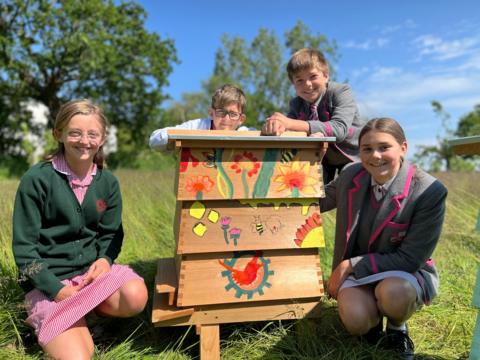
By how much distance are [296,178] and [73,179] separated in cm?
122

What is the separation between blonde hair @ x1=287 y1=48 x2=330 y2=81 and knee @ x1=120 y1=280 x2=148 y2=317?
1.61 metres

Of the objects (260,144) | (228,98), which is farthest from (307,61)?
(260,144)

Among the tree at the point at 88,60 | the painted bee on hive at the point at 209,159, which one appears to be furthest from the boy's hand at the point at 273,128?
the tree at the point at 88,60

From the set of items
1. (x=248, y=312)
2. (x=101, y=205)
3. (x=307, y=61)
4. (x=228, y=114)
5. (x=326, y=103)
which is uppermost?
(x=307, y=61)

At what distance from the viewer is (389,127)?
86.7 inches

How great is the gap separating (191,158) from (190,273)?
0.58 metres

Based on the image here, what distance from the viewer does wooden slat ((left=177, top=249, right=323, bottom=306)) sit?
2166 millimetres

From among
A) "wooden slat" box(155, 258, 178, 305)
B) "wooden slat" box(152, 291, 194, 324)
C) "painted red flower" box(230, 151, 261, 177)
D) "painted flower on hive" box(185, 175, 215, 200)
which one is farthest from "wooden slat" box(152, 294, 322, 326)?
"painted red flower" box(230, 151, 261, 177)

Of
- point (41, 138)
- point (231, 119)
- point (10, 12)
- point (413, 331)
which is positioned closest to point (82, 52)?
point (10, 12)

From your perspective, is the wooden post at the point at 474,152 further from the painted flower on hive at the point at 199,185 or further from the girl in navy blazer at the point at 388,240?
the painted flower on hive at the point at 199,185

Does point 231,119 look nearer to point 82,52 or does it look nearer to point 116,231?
point 116,231

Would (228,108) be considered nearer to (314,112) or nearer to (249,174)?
(314,112)

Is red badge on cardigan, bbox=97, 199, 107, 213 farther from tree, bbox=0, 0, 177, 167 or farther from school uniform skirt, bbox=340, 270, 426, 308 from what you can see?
tree, bbox=0, 0, 177, 167

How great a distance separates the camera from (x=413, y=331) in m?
2.51
